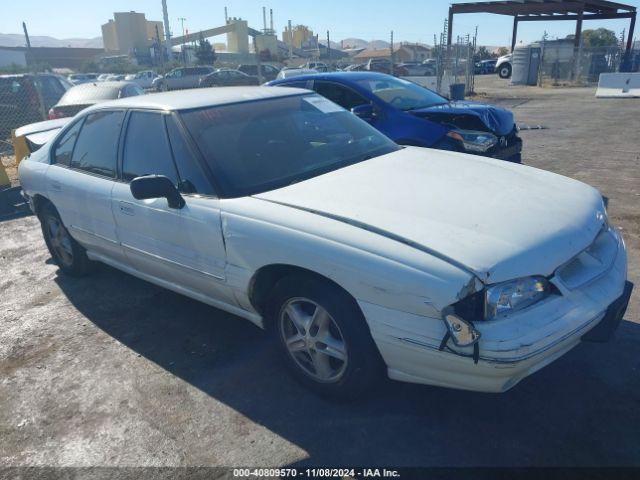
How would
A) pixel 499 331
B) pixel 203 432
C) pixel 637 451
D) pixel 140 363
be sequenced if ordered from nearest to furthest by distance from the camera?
pixel 499 331 < pixel 637 451 < pixel 203 432 < pixel 140 363

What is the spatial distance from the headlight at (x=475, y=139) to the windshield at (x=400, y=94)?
2.77 feet

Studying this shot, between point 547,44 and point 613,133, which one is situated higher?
point 547,44

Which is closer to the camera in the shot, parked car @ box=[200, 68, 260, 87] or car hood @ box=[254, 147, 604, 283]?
car hood @ box=[254, 147, 604, 283]

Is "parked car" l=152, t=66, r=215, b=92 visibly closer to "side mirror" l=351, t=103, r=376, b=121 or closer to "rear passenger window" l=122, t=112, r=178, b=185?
"side mirror" l=351, t=103, r=376, b=121

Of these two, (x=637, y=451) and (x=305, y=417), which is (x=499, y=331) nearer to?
(x=637, y=451)

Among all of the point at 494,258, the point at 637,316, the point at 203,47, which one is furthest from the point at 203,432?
the point at 203,47

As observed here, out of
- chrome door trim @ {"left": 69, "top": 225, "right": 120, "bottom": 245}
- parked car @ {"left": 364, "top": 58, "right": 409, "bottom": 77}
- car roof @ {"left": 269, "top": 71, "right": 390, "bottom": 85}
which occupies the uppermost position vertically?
car roof @ {"left": 269, "top": 71, "right": 390, "bottom": 85}

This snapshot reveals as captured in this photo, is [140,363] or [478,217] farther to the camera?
[140,363]

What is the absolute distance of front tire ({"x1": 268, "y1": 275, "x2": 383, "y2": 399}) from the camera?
8.29ft

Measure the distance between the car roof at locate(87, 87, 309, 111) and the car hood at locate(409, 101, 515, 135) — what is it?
2.84m

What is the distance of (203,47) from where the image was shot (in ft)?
153

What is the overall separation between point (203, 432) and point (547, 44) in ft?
98.5

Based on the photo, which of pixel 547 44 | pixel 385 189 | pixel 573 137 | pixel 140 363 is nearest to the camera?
pixel 385 189

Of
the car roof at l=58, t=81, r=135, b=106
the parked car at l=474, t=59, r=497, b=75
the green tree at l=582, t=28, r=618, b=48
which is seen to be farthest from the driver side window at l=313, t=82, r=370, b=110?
the green tree at l=582, t=28, r=618, b=48
